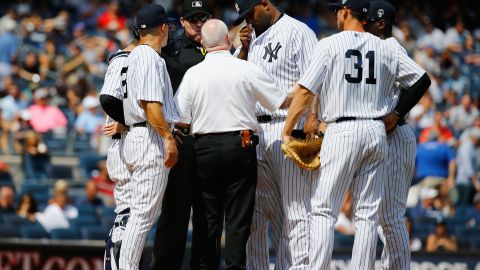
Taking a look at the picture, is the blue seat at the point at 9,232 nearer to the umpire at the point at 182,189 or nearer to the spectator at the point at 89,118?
the spectator at the point at 89,118

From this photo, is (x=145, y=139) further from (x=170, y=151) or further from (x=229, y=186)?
(x=229, y=186)

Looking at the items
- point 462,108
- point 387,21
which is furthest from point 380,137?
point 462,108

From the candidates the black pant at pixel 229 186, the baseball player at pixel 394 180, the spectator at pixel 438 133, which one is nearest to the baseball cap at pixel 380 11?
the baseball player at pixel 394 180

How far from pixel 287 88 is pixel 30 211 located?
6300mm

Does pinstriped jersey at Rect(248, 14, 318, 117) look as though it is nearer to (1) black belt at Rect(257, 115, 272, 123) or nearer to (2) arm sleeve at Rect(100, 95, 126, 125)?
(1) black belt at Rect(257, 115, 272, 123)

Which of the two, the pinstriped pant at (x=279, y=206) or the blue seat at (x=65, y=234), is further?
the blue seat at (x=65, y=234)

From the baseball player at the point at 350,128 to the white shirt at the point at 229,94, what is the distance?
25 centimetres

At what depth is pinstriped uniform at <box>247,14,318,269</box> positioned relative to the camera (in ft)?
26.0

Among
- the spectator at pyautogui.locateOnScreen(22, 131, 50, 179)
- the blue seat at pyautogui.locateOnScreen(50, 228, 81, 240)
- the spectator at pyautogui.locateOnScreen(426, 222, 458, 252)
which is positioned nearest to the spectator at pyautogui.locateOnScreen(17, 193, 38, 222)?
the blue seat at pyautogui.locateOnScreen(50, 228, 81, 240)

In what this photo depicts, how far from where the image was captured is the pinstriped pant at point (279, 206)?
26.0 feet

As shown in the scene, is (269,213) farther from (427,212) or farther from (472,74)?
(472,74)

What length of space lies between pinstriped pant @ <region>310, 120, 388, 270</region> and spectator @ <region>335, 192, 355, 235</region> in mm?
5622

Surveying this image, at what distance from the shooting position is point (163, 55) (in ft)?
27.4

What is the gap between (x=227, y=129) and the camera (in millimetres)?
7746
